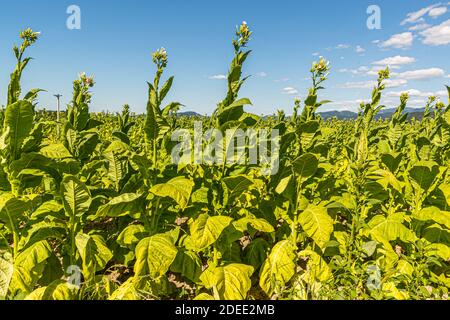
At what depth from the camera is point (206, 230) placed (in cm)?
268

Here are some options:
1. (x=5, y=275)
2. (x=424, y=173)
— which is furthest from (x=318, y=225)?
(x=5, y=275)

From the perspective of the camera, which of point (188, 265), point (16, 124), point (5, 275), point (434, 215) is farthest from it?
point (434, 215)

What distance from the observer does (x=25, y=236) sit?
2877 mm

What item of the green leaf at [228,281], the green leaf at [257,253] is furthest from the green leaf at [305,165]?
the green leaf at [228,281]

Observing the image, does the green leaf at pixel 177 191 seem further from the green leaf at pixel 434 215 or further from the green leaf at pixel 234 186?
the green leaf at pixel 434 215

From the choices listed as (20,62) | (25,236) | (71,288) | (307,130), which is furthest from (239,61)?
(25,236)

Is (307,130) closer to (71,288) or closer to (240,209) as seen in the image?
(240,209)

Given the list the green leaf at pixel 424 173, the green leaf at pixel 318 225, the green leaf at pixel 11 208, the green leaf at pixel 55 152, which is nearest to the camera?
the green leaf at pixel 11 208

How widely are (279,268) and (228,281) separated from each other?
0.58 m

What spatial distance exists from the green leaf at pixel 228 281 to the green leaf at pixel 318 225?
2.27ft

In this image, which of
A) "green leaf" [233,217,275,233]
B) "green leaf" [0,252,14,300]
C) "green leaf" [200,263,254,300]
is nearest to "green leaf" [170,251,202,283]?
"green leaf" [200,263,254,300]

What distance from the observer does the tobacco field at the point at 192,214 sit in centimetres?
258

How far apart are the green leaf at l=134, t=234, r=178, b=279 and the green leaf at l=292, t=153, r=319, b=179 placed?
145 centimetres

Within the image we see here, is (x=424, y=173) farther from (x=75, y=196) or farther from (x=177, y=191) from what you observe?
(x=75, y=196)
